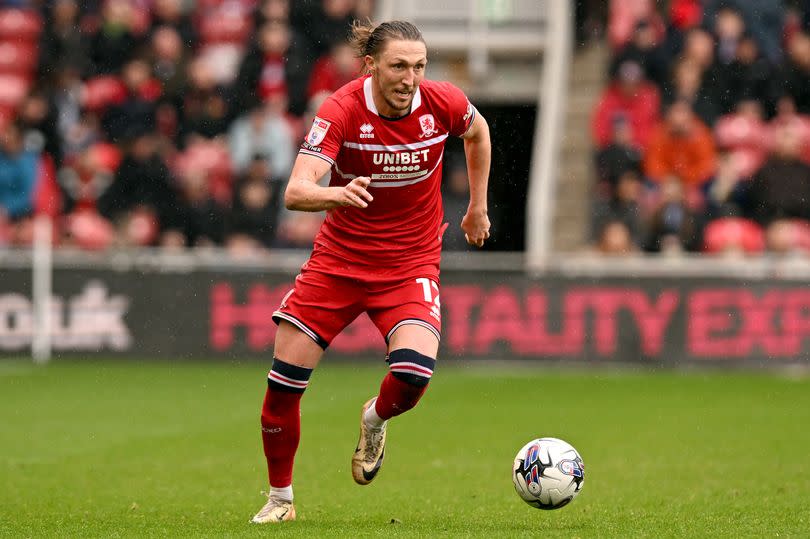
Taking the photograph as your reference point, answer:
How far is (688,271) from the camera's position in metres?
17.0

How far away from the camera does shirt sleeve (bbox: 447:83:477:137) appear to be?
24.6 feet

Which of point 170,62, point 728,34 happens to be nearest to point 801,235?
point 728,34

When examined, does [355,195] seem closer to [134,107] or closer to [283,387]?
[283,387]

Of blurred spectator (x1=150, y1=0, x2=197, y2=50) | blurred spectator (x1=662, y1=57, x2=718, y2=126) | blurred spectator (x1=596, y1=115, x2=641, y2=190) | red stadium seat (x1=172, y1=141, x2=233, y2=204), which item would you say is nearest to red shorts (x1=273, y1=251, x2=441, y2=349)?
blurred spectator (x1=596, y1=115, x2=641, y2=190)

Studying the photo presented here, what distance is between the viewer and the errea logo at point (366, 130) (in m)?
7.25

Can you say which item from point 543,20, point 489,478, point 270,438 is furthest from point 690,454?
point 543,20

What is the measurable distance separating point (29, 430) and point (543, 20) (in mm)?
11487

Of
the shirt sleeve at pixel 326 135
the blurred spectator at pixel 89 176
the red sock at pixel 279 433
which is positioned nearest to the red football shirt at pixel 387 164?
the shirt sleeve at pixel 326 135

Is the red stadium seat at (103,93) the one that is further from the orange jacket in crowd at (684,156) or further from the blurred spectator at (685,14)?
the blurred spectator at (685,14)

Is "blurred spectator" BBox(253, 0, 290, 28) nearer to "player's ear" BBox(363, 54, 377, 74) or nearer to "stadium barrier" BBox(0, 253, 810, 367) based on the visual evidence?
"stadium barrier" BBox(0, 253, 810, 367)

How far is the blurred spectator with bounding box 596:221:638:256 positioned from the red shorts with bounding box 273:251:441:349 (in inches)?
394

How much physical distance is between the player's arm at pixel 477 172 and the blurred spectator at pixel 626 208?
9804 mm

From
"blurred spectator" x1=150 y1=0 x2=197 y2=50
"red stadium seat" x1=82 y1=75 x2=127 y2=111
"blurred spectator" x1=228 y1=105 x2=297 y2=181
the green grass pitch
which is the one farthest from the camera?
"blurred spectator" x1=150 y1=0 x2=197 y2=50

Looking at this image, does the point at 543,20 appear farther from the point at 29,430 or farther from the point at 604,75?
the point at 29,430
